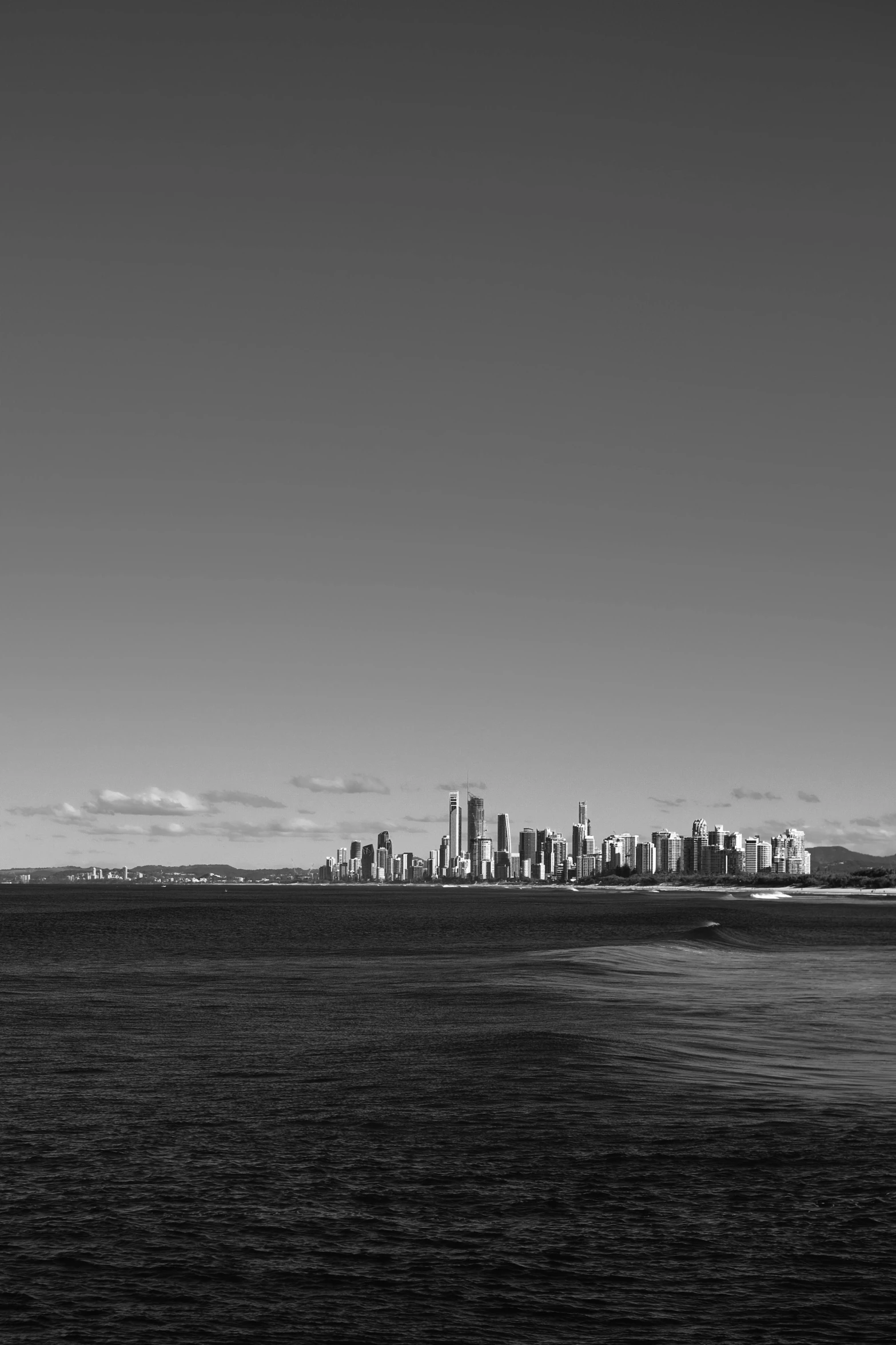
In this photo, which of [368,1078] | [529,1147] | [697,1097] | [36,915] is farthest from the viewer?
[36,915]

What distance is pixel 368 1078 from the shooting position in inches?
1345

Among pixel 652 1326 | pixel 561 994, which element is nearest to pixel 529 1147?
pixel 652 1326

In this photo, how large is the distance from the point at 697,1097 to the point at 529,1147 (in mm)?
7075

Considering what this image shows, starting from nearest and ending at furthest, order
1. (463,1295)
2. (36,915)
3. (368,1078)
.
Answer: (463,1295)
(368,1078)
(36,915)

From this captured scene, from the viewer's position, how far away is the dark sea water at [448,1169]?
1744cm

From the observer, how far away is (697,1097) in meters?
31.8

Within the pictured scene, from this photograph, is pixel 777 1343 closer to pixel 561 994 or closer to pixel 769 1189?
pixel 769 1189

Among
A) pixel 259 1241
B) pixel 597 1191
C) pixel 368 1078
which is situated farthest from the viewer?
pixel 368 1078

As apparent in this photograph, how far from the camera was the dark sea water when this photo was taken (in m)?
17.4

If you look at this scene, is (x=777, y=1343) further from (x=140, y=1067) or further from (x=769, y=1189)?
(x=140, y=1067)

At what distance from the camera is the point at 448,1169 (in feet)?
80.8

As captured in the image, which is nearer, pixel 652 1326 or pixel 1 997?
pixel 652 1326

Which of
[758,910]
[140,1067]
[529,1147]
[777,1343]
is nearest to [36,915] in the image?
[758,910]

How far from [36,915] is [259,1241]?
548 feet
